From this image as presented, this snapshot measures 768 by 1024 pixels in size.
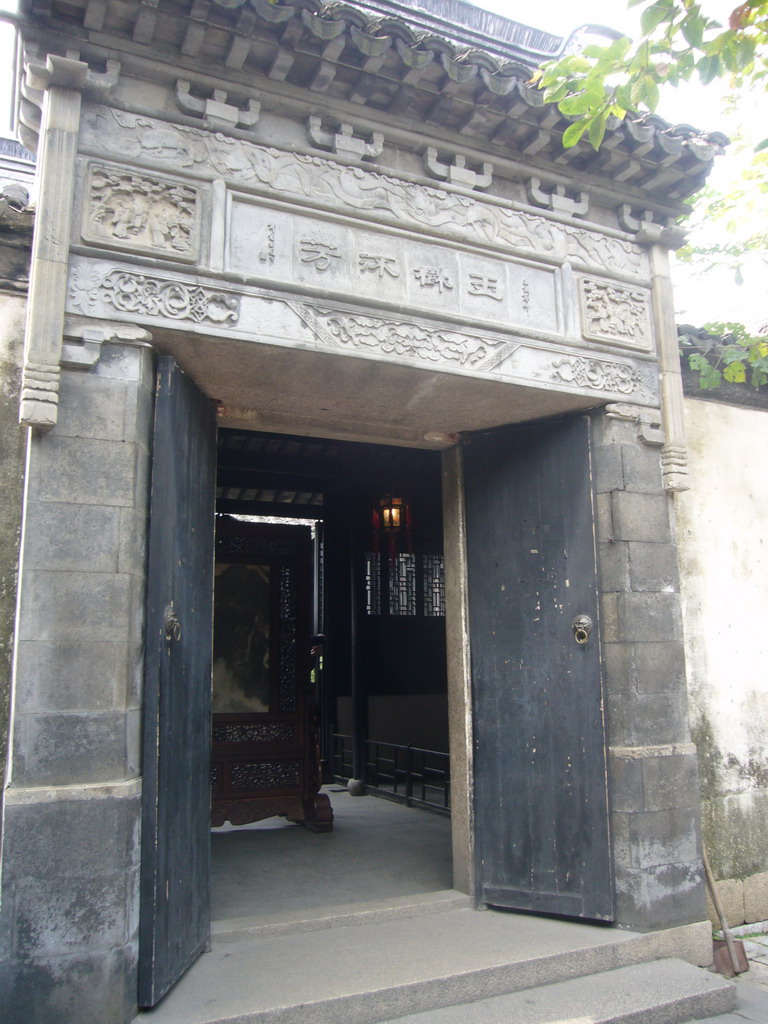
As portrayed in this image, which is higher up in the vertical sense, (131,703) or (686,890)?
(131,703)

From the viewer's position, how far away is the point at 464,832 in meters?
5.14

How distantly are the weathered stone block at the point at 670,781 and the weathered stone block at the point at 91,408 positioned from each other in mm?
3593

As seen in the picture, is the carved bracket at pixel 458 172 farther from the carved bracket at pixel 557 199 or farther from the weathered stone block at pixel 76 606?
the weathered stone block at pixel 76 606

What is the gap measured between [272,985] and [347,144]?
4.47 metres

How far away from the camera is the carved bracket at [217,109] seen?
421 centimetres

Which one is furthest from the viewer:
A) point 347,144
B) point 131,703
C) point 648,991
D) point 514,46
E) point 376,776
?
point 376,776

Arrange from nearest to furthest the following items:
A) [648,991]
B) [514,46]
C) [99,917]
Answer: [99,917] → [648,991] → [514,46]

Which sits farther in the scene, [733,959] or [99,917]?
[733,959]

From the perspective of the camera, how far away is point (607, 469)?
5094 millimetres

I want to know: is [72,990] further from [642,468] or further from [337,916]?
[642,468]

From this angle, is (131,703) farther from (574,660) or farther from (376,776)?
(376,776)

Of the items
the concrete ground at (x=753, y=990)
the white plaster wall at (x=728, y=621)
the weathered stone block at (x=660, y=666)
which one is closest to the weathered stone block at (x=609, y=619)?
the weathered stone block at (x=660, y=666)

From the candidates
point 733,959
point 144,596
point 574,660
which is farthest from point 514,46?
point 733,959

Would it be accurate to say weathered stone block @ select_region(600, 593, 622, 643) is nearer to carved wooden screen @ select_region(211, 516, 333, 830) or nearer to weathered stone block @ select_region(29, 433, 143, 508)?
weathered stone block @ select_region(29, 433, 143, 508)
